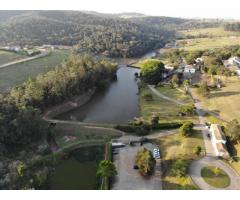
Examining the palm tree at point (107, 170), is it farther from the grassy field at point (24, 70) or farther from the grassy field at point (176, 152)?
the grassy field at point (24, 70)

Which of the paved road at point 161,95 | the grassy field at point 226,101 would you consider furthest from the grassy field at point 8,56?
the grassy field at point 226,101

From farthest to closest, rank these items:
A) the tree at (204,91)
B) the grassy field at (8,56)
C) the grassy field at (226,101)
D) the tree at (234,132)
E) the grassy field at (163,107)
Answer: the grassy field at (8,56)
the tree at (204,91)
the grassy field at (226,101)
the grassy field at (163,107)
the tree at (234,132)

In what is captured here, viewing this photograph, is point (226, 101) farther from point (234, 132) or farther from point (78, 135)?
point (78, 135)

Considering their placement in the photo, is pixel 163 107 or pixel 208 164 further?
pixel 163 107

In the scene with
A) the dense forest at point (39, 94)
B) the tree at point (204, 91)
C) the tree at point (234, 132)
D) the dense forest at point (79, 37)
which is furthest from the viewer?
the dense forest at point (79, 37)

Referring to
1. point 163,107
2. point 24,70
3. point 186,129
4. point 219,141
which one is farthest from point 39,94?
point 219,141

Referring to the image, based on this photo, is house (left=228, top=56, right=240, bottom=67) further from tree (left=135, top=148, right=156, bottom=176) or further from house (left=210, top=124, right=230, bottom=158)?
tree (left=135, top=148, right=156, bottom=176)

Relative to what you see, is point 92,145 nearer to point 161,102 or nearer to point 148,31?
point 161,102
